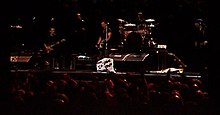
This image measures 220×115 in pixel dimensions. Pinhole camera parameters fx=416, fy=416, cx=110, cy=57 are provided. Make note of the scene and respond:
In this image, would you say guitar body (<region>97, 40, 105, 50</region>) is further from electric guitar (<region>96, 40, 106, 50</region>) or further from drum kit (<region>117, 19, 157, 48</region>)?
drum kit (<region>117, 19, 157, 48</region>)

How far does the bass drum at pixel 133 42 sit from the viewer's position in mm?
13443

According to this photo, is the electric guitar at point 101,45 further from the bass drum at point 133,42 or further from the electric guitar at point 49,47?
the electric guitar at point 49,47

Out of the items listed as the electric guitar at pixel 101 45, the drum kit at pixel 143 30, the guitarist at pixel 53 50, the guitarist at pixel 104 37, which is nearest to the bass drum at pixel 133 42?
the drum kit at pixel 143 30

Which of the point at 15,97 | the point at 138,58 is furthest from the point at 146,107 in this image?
the point at 138,58

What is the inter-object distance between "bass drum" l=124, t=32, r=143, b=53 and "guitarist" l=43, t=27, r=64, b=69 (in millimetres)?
2203

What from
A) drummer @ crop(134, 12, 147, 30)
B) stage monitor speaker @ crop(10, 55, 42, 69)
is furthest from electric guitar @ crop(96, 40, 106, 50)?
stage monitor speaker @ crop(10, 55, 42, 69)

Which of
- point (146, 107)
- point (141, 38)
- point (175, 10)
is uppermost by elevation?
point (175, 10)

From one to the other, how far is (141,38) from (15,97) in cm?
808

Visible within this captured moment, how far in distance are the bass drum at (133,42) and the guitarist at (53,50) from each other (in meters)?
2.20

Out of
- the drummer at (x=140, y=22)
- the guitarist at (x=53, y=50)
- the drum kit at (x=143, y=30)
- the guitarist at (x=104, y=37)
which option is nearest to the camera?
the guitarist at (x=53, y=50)

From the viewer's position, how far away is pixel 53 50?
13891 mm

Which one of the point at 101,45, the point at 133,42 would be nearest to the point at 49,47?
the point at 101,45

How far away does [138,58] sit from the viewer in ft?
39.1

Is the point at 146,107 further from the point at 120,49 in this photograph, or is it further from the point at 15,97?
the point at 120,49
